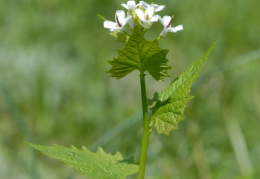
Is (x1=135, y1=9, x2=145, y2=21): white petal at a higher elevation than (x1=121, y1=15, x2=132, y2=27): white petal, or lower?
higher

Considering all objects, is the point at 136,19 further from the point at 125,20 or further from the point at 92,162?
the point at 92,162

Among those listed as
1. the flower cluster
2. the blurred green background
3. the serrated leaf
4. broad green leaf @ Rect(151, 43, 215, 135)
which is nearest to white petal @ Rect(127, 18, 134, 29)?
the flower cluster

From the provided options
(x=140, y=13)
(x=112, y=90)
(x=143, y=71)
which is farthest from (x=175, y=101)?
(x=112, y=90)

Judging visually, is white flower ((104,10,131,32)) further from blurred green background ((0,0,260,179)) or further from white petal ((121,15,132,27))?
blurred green background ((0,0,260,179))

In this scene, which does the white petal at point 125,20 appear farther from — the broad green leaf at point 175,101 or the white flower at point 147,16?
the broad green leaf at point 175,101

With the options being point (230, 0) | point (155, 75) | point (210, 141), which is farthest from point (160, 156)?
point (155, 75)

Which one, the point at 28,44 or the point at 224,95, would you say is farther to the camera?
the point at 28,44

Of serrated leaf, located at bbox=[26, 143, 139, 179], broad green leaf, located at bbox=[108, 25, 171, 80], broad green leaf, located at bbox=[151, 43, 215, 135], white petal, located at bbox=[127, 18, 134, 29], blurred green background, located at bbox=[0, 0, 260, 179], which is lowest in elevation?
serrated leaf, located at bbox=[26, 143, 139, 179]

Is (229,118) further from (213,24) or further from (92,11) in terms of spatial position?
(92,11)
